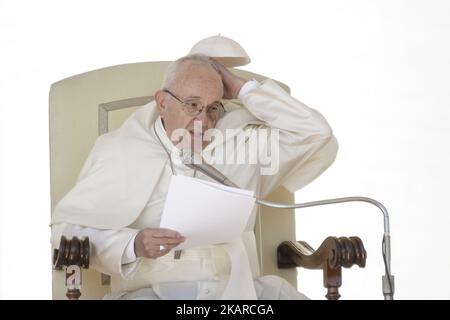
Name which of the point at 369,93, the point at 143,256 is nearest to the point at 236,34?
the point at 369,93

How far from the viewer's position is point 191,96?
12.7 ft

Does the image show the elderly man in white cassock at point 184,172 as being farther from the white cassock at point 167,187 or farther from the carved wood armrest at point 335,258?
the carved wood armrest at point 335,258

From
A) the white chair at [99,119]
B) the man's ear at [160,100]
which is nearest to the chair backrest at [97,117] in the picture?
the white chair at [99,119]

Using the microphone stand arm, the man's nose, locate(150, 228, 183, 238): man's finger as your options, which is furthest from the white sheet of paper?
the man's nose

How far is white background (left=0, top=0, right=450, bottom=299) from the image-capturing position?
503cm

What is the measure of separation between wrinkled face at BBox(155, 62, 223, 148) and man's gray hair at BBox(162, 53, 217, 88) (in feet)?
0.05

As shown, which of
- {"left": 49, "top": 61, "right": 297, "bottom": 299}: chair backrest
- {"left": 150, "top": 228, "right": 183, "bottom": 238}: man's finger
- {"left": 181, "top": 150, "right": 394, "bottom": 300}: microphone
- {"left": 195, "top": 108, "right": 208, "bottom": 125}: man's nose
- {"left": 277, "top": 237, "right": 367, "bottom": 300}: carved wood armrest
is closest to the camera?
{"left": 181, "top": 150, "right": 394, "bottom": 300}: microphone

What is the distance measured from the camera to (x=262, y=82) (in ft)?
13.2

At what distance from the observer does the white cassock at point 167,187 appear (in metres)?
3.70

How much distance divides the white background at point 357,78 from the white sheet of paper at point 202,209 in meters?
1.74

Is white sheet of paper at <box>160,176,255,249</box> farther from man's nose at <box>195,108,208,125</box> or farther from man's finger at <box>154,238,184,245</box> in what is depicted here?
man's nose at <box>195,108,208,125</box>

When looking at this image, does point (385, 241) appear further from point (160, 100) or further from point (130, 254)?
point (160, 100)

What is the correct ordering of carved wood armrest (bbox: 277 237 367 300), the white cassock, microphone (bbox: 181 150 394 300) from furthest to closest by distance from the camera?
the white cassock, carved wood armrest (bbox: 277 237 367 300), microphone (bbox: 181 150 394 300)

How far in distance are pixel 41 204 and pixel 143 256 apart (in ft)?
4.96
